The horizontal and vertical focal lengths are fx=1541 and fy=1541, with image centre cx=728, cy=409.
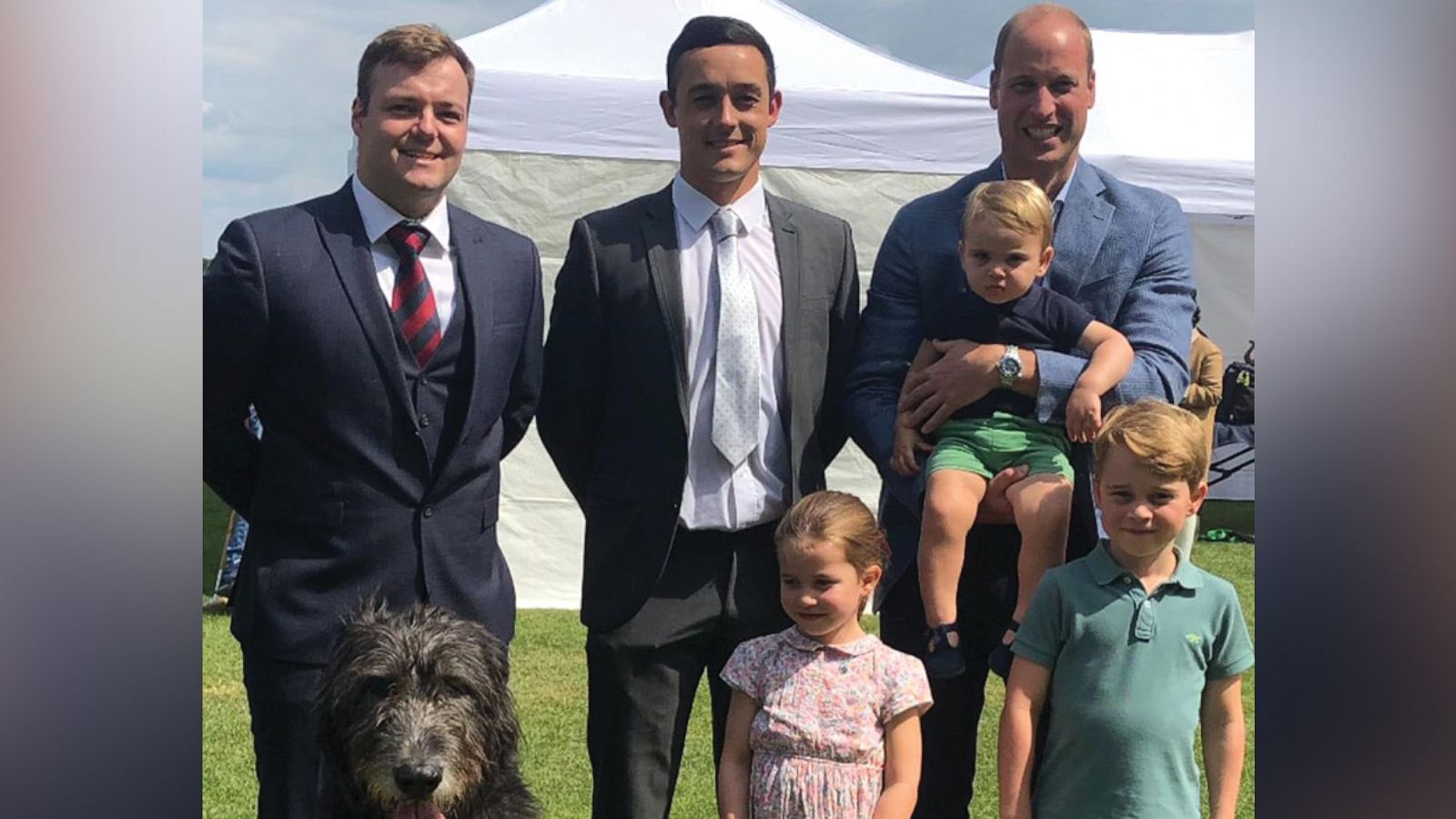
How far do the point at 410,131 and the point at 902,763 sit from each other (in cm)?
174

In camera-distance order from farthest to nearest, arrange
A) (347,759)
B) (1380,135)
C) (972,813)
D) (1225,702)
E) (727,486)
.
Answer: (972,813) < (1380,135) < (727,486) < (1225,702) < (347,759)

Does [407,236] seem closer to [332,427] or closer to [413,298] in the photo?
[413,298]

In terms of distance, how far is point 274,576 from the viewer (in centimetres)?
346

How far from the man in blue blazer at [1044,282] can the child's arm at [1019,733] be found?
23cm

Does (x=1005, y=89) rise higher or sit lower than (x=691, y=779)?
higher

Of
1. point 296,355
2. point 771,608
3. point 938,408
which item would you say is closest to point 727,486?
point 771,608

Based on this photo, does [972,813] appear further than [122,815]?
Yes

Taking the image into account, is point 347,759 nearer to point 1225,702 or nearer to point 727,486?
point 727,486

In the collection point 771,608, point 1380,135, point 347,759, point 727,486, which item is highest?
point 1380,135

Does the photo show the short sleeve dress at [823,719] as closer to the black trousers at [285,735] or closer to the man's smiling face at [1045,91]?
the black trousers at [285,735]

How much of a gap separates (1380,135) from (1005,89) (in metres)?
1.05

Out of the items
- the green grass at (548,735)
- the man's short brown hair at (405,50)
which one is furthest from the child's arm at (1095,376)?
the green grass at (548,735)

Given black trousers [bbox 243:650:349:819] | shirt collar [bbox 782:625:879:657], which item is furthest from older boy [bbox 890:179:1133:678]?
black trousers [bbox 243:650:349:819]

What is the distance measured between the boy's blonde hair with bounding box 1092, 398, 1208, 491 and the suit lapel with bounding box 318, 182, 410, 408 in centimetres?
155
